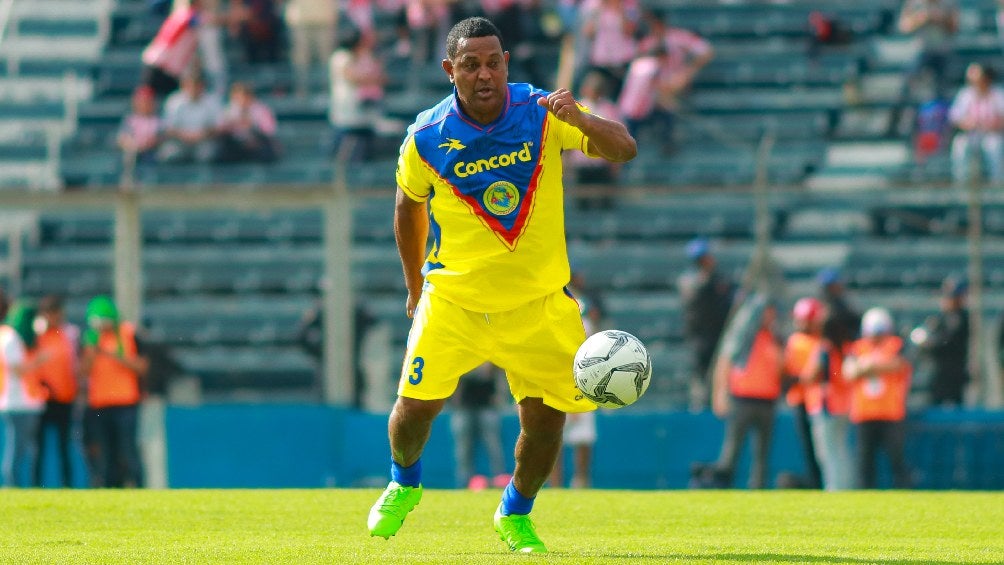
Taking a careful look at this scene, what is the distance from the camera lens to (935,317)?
16.0 meters

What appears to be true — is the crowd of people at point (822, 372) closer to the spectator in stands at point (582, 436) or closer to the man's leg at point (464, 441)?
the spectator in stands at point (582, 436)

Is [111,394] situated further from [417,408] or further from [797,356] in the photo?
[417,408]

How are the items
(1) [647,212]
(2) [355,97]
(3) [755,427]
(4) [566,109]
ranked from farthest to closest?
1. (2) [355,97]
2. (1) [647,212]
3. (3) [755,427]
4. (4) [566,109]

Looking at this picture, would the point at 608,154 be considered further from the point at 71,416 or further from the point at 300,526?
the point at 71,416

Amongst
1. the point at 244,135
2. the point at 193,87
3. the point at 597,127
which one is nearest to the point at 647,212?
the point at 244,135

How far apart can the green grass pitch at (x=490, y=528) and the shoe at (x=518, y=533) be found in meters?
0.08

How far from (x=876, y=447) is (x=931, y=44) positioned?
626 cm

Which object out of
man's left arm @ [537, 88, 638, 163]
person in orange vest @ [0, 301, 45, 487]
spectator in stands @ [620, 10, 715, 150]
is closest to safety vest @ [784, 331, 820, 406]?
spectator in stands @ [620, 10, 715, 150]

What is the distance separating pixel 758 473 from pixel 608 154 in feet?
27.0

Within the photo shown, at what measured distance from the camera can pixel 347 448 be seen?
15781 mm

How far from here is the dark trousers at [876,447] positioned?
15.1 m

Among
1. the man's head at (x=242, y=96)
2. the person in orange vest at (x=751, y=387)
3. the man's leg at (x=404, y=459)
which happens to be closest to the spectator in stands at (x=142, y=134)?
the man's head at (x=242, y=96)

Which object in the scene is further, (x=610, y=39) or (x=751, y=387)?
(x=610, y=39)

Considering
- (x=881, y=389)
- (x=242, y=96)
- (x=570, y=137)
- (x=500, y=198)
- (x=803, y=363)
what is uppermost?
(x=570, y=137)
